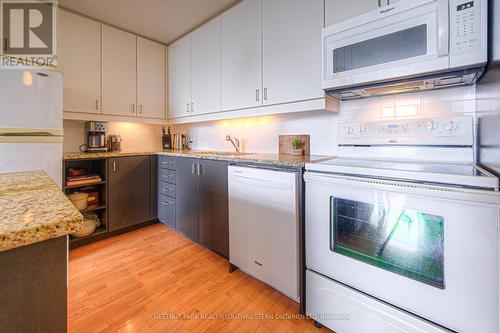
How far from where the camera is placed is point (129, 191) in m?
2.53

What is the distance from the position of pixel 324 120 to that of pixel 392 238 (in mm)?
1118

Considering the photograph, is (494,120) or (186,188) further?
(186,188)

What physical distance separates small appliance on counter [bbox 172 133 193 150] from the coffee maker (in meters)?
0.86

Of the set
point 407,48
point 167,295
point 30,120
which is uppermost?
point 407,48

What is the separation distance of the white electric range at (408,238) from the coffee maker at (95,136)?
2.44 meters

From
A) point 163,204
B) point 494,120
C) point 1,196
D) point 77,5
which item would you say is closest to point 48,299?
point 1,196

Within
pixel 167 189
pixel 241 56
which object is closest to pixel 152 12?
pixel 241 56

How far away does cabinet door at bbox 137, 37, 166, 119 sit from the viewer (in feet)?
9.31

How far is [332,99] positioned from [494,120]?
0.89 meters

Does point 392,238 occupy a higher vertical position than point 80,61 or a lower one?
lower

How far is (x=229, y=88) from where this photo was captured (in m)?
2.23

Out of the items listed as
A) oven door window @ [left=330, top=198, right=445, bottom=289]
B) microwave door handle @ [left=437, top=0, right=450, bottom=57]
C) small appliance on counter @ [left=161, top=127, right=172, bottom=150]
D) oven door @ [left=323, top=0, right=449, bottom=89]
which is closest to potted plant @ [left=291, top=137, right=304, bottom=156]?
oven door @ [left=323, top=0, right=449, bottom=89]

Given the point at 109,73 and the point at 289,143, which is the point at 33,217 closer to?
the point at 289,143

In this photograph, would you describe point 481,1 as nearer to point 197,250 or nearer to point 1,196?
point 1,196
